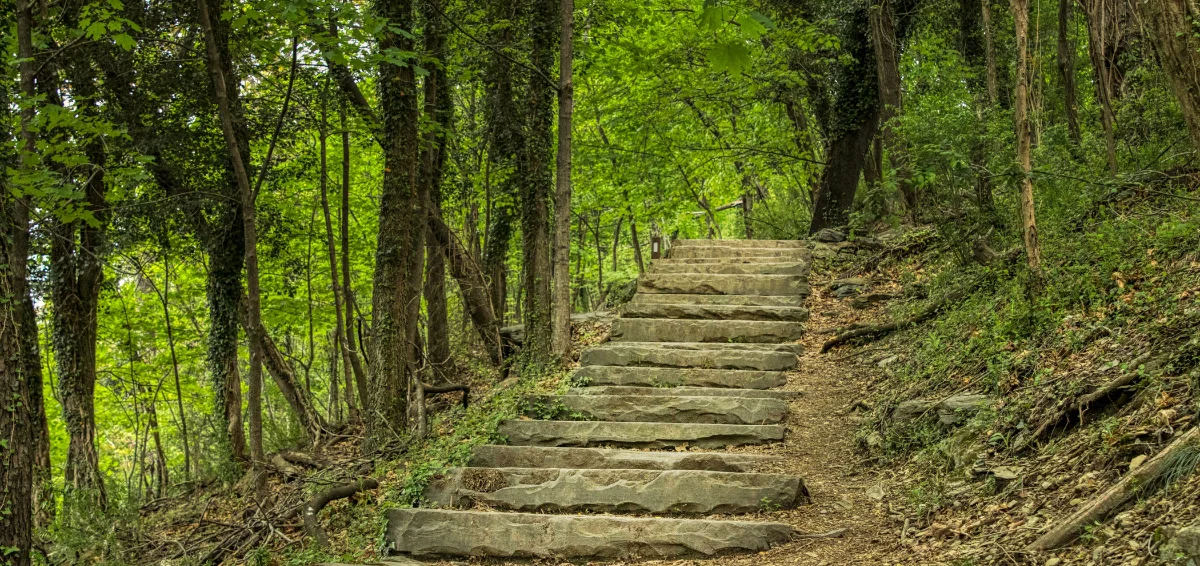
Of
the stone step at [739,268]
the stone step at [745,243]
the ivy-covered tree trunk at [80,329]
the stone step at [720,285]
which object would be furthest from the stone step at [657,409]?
the ivy-covered tree trunk at [80,329]

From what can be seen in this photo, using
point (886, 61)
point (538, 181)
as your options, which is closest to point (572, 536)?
point (538, 181)

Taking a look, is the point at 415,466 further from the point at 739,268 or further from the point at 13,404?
the point at 739,268

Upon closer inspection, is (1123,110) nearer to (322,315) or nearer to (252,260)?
(252,260)

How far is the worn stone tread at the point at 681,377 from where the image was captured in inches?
309

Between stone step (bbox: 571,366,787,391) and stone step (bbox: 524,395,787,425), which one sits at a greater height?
stone step (bbox: 571,366,787,391)

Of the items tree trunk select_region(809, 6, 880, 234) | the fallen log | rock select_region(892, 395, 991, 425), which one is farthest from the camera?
tree trunk select_region(809, 6, 880, 234)

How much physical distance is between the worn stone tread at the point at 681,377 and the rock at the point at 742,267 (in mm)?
2886

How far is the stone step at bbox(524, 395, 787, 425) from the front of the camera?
23.1 feet

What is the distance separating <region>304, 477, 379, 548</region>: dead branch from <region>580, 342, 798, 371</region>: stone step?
2.63 m

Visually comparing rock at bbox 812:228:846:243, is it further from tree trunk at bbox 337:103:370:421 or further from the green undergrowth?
tree trunk at bbox 337:103:370:421

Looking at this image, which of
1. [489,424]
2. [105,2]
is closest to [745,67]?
[489,424]

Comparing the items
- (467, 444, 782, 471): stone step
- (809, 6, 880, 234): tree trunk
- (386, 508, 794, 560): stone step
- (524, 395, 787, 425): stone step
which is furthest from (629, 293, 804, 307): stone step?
(386, 508, 794, 560): stone step

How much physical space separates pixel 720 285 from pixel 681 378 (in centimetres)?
261

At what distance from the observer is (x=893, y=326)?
8398 mm
